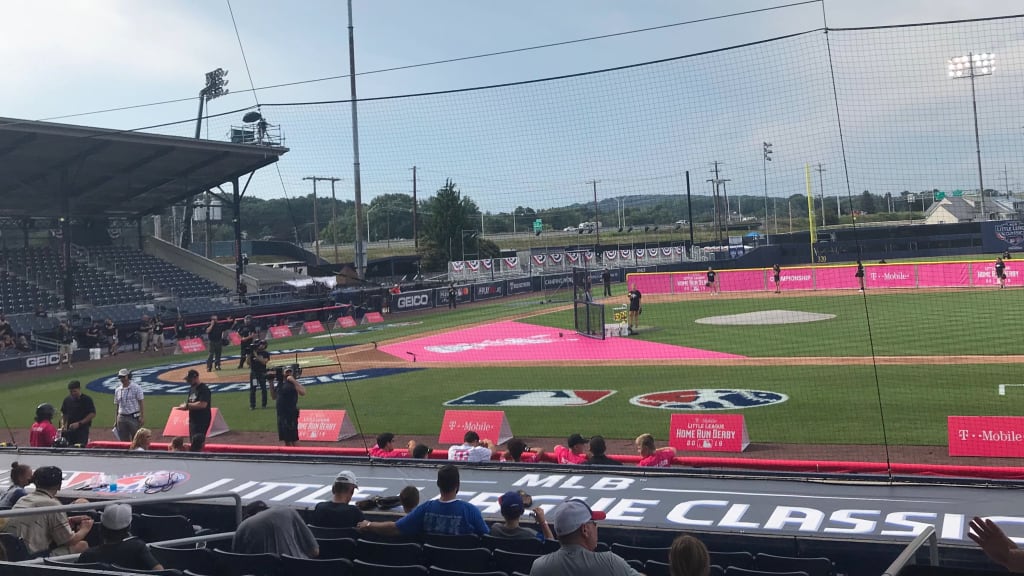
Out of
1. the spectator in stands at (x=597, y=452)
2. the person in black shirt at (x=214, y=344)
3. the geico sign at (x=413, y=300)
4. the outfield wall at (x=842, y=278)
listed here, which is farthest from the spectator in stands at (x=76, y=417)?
the outfield wall at (x=842, y=278)

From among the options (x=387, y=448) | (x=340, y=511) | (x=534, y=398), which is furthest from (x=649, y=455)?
(x=534, y=398)

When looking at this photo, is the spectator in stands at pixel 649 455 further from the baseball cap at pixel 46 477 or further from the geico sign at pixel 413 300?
the geico sign at pixel 413 300

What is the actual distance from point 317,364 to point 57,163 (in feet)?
52.8

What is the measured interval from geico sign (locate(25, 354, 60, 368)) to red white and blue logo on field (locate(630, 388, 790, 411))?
76.4ft

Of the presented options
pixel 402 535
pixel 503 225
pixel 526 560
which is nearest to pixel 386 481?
pixel 402 535

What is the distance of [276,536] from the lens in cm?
636

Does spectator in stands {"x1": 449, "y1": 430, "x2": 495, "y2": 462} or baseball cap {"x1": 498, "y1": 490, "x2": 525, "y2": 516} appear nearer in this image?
baseball cap {"x1": 498, "y1": 490, "x2": 525, "y2": 516}

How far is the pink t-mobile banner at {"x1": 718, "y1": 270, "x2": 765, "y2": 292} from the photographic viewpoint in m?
46.2

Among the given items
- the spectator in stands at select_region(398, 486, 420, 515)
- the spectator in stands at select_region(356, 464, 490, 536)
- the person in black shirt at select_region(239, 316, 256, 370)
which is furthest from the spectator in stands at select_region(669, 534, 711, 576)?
the person in black shirt at select_region(239, 316, 256, 370)

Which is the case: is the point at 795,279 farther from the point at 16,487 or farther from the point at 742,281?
the point at 16,487

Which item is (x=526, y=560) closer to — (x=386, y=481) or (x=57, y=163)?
(x=386, y=481)

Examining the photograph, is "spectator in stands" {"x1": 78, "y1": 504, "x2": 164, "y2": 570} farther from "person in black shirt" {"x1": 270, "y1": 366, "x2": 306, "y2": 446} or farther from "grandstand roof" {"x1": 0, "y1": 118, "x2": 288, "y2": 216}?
"grandstand roof" {"x1": 0, "y1": 118, "x2": 288, "y2": 216}

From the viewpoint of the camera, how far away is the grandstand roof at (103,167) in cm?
3250

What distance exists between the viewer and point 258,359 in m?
20.2
